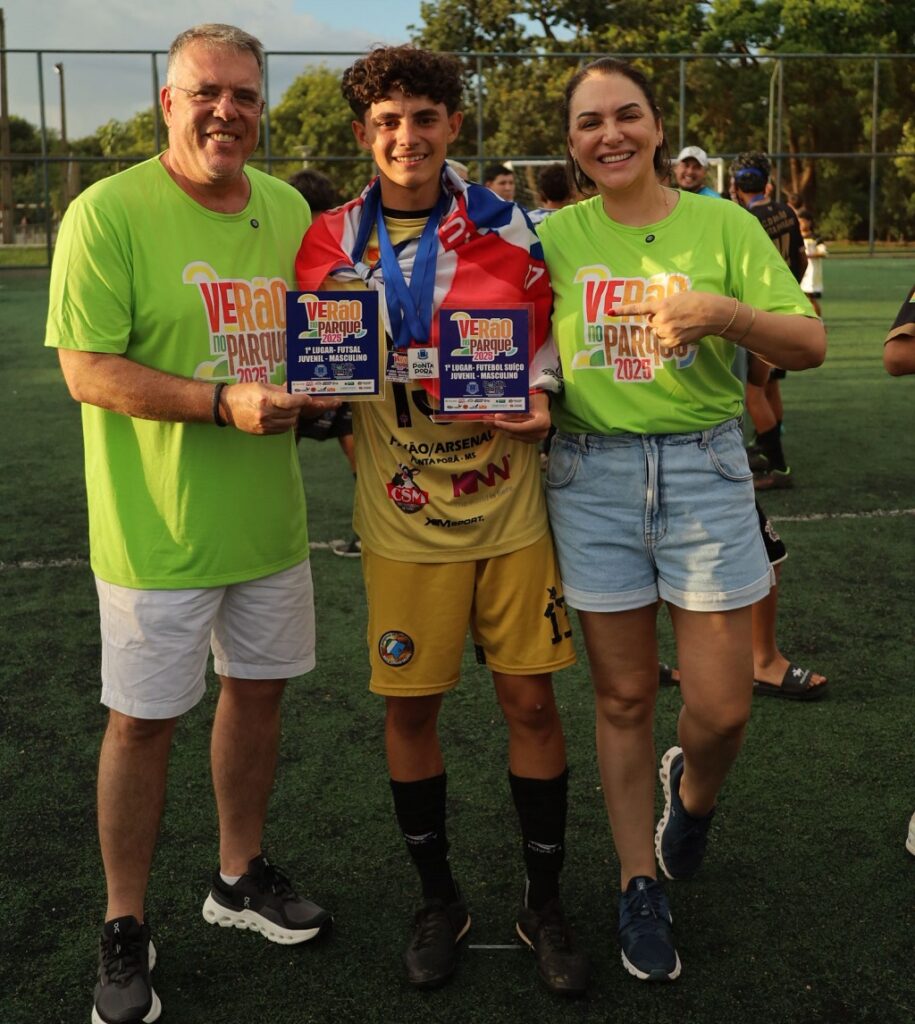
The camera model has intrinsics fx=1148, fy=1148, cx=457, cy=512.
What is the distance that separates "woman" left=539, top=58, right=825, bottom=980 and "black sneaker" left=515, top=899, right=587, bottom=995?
14cm

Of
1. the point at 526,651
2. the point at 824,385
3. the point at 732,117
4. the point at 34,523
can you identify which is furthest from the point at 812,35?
the point at 526,651

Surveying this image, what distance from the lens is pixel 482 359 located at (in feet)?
8.46

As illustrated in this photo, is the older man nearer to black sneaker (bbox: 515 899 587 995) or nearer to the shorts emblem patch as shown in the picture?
the shorts emblem patch

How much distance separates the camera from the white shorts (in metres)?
2.71

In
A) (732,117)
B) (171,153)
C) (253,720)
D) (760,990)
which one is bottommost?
(760,990)

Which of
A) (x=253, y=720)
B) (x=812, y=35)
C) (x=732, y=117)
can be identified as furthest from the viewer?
(x=812, y=35)

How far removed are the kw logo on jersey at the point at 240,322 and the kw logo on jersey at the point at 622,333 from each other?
2.38 feet

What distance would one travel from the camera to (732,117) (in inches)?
1549

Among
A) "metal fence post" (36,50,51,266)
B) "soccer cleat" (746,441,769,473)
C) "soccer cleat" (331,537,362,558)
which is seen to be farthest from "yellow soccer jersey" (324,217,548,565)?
"metal fence post" (36,50,51,266)

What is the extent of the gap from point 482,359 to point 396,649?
2.42 ft

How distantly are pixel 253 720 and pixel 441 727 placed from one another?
1299 mm

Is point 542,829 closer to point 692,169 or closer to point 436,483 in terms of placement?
point 436,483

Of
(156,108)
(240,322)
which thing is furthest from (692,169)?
(156,108)

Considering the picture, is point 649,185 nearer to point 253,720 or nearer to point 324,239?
point 324,239
